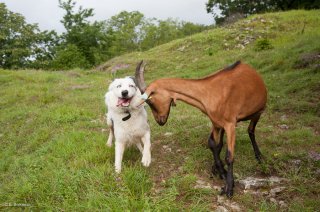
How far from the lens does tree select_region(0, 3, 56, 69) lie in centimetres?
3616

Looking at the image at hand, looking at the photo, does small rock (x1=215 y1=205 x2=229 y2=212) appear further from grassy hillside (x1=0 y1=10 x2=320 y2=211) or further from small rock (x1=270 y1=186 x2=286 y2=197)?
small rock (x1=270 y1=186 x2=286 y2=197)

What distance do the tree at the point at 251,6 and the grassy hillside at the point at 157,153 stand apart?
2181 centimetres

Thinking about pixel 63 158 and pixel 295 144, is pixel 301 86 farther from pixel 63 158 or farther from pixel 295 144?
pixel 63 158

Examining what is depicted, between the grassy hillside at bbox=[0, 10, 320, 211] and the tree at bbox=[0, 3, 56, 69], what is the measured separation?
80.4 ft

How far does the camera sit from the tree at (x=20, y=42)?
119 ft

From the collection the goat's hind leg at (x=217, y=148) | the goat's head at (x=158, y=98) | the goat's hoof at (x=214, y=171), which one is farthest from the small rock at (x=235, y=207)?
the goat's head at (x=158, y=98)

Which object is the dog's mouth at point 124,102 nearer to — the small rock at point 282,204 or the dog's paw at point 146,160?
the dog's paw at point 146,160

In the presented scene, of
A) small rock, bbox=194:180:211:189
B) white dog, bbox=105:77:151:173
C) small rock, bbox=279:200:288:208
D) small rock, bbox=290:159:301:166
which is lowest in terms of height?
small rock, bbox=279:200:288:208

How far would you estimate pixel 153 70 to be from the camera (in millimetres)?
19016

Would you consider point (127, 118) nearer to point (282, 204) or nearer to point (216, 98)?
point (216, 98)

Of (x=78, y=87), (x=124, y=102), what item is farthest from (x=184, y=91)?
(x=78, y=87)

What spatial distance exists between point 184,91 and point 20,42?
118ft

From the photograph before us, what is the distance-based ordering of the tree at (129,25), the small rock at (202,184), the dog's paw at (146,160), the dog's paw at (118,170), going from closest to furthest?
1. the small rock at (202,184)
2. the dog's paw at (118,170)
3. the dog's paw at (146,160)
4. the tree at (129,25)

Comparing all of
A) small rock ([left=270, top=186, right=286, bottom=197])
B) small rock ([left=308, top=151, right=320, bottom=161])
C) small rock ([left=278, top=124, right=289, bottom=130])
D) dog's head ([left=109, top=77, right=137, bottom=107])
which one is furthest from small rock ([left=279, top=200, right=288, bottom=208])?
small rock ([left=278, top=124, right=289, bottom=130])
